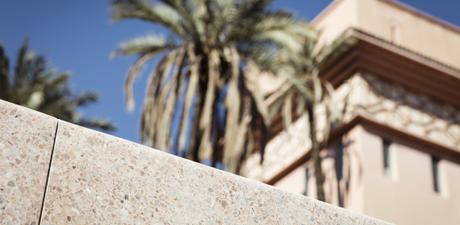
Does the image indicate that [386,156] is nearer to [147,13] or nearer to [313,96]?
[313,96]

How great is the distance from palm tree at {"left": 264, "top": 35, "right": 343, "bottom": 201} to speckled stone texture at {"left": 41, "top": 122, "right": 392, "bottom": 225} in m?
12.9

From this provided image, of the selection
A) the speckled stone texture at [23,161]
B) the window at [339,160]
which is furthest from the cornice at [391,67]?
the speckled stone texture at [23,161]

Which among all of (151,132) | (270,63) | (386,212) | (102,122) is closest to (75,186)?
(151,132)

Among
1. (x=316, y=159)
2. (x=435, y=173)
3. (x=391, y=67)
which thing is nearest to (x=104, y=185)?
(x=316, y=159)

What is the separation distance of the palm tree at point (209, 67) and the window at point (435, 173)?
5352 millimetres

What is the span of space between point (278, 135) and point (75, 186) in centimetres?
1803

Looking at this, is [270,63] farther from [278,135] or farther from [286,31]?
[278,135]

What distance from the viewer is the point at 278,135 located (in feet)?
66.8

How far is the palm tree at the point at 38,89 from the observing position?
17.5 m

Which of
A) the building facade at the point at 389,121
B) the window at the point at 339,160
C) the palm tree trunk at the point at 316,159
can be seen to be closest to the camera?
the palm tree trunk at the point at 316,159

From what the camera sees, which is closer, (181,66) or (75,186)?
(75,186)

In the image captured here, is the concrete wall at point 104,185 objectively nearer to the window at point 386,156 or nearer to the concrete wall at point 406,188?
the concrete wall at point 406,188

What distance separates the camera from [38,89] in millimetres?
18125

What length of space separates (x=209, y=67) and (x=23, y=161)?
1135 cm
